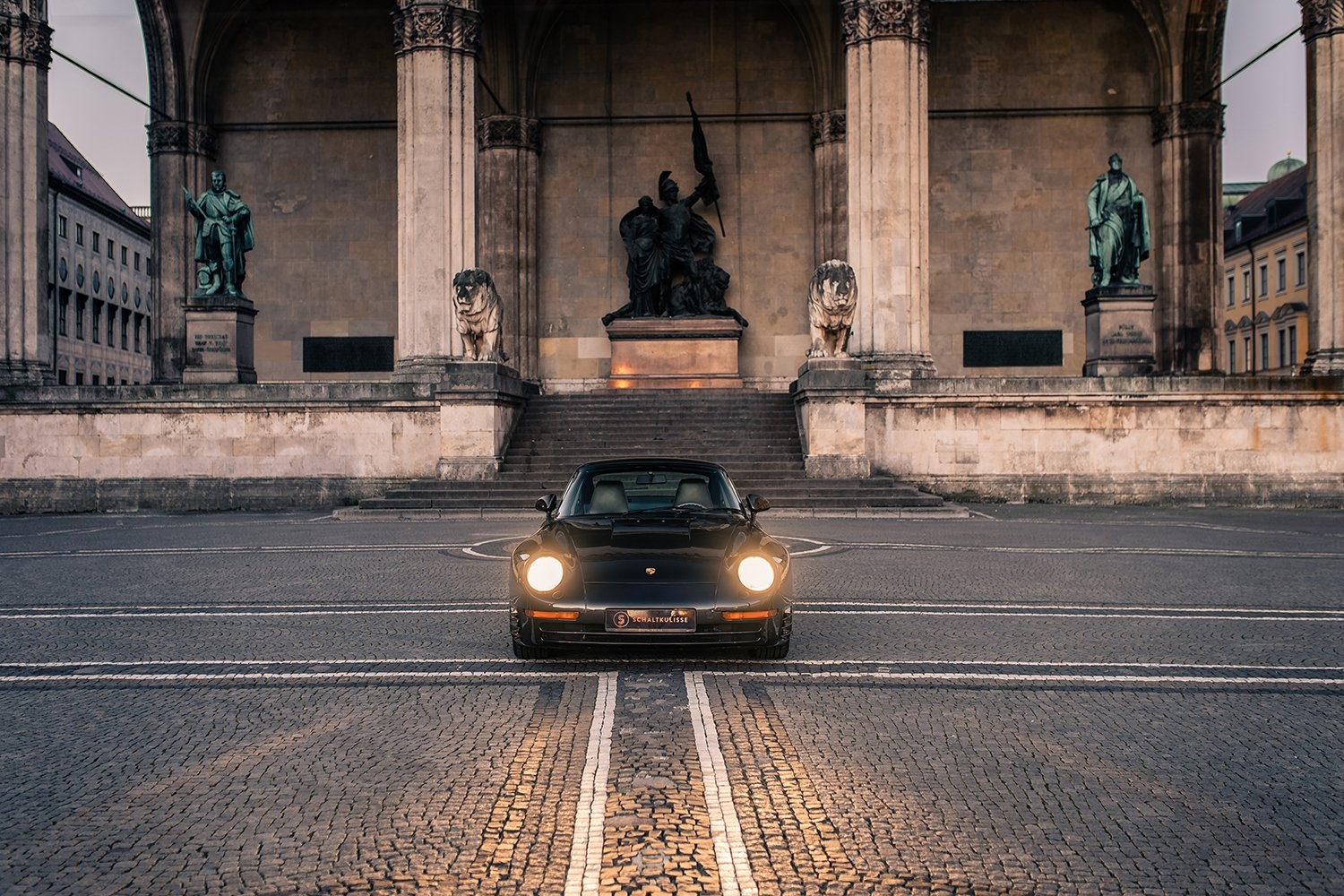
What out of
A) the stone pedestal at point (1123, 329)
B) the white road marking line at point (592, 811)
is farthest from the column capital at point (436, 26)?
the white road marking line at point (592, 811)

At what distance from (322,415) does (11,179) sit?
844 cm

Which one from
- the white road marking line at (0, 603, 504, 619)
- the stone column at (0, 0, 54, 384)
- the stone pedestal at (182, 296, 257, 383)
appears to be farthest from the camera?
the stone pedestal at (182, 296, 257, 383)

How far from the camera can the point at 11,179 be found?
25.6m

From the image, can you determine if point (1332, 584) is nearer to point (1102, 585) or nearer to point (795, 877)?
point (1102, 585)

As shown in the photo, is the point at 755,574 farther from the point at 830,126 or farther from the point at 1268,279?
the point at 1268,279

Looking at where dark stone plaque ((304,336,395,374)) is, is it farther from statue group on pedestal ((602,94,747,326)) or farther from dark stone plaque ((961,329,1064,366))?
dark stone plaque ((961,329,1064,366))

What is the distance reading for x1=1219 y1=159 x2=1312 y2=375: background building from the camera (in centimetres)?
6825

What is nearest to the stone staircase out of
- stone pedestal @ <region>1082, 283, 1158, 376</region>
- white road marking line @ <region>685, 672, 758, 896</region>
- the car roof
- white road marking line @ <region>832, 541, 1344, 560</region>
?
white road marking line @ <region>832, 541, 1344, 560</region>

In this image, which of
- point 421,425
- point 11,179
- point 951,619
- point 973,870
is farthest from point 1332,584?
point 11,179

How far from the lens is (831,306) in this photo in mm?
22859

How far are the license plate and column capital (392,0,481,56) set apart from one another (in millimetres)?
20893

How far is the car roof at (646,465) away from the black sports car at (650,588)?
991 mm

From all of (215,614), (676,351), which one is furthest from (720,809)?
(676,351)

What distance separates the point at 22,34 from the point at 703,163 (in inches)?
640
